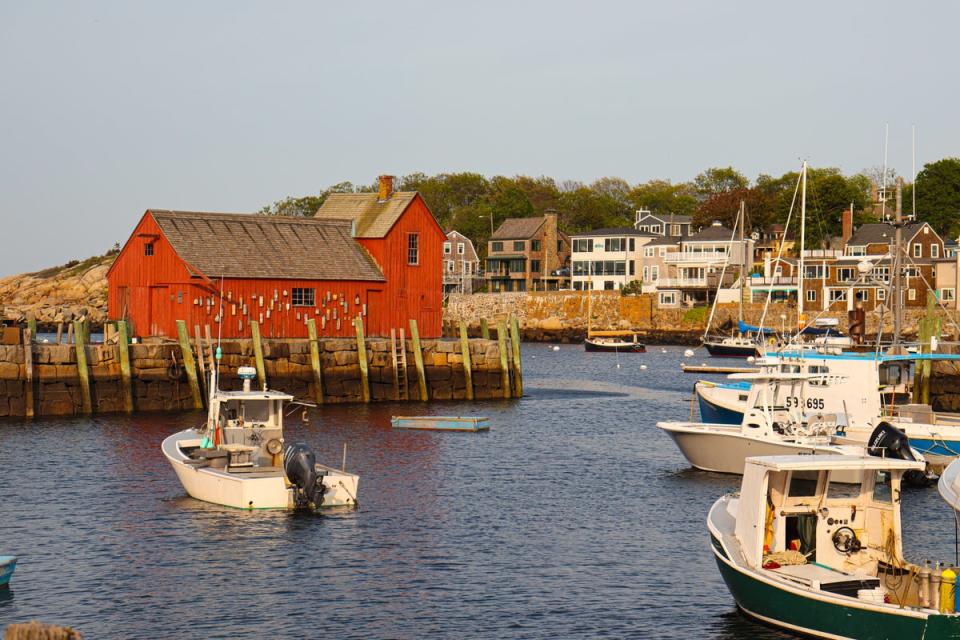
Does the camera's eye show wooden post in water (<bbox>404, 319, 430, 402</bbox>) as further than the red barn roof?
No

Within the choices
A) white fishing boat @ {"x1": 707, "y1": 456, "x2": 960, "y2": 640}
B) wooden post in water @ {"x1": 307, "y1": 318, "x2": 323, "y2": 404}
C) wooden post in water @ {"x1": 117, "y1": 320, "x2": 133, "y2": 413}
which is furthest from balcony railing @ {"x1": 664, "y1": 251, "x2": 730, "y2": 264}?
white fishing boat @ {"x1": 707, "y1": 456, "x2": 960, "y2": 640}

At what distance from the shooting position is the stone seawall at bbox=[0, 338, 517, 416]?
49438 millimetres

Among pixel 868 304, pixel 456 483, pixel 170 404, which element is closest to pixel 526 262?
pixel 868 304

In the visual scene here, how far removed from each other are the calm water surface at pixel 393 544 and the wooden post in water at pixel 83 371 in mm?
3766

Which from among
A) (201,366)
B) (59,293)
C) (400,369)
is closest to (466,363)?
(400,369)

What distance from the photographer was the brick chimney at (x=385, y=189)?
68.9 meters

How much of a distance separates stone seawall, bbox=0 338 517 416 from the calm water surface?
354 centimetres

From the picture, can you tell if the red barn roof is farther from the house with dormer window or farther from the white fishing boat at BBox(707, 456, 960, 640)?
the house with dormer window

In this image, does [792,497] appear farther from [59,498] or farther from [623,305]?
[623,305]

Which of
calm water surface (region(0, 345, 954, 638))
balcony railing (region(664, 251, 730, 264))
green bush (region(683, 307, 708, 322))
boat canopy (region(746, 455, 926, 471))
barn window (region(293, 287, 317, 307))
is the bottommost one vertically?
calm water surface (region(0, 345, 954, 638))

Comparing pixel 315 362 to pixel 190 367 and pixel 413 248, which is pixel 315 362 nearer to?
pixel 190 367

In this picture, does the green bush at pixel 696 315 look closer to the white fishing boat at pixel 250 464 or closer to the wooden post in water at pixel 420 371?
the wooden post in water at pixel 420 371

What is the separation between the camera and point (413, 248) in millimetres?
66750

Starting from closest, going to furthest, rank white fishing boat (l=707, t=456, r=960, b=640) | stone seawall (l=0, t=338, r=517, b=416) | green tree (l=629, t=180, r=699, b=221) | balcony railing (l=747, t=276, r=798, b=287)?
white fishing boat (l=707, t=456, r=960, b=640) → stone seawall (l=0, t=338, r=517, b=416) → balcony railing (l=747, t=276, r=798, b=287) → green tree (l=629, t=180, r=699, b=221)
